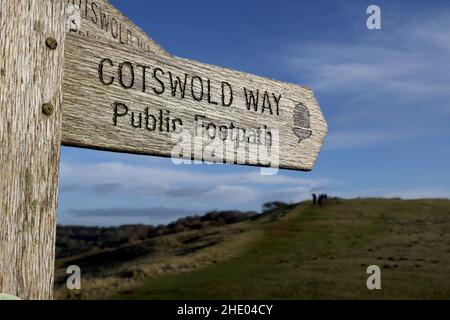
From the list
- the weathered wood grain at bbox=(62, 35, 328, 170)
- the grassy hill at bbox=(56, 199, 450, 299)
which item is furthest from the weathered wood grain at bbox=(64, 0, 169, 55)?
the grassy hill at bbox=(56, 199, 450, 299)

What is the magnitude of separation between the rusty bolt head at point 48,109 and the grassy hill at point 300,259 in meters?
24.0

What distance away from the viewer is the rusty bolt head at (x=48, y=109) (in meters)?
2.65

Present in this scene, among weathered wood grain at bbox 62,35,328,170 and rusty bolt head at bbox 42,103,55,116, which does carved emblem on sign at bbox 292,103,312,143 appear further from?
rusty bolt head at bbox 42,103,55,116

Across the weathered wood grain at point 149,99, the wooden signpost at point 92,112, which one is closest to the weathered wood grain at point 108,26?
the wooden signpost at point 92,112

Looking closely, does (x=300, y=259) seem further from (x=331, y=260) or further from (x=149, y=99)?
(x=149, y=99)

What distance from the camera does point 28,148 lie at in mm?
2555

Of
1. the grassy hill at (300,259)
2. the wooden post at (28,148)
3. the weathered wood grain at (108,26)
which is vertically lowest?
the grassy hill at (300,259)

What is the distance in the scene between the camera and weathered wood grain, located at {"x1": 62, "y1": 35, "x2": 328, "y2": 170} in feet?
9.42

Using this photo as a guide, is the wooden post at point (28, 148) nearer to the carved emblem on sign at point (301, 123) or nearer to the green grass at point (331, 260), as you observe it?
the carved emblem on sign at point (301, 123)

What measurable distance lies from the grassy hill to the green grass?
6cm

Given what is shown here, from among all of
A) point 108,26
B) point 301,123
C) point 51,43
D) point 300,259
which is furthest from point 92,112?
point 300,259

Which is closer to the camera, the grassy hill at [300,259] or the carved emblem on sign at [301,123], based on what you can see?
the carved emblem on sign at [301,123]

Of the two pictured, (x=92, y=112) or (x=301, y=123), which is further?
(x=301, y=123)

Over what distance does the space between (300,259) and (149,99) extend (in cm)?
3681
